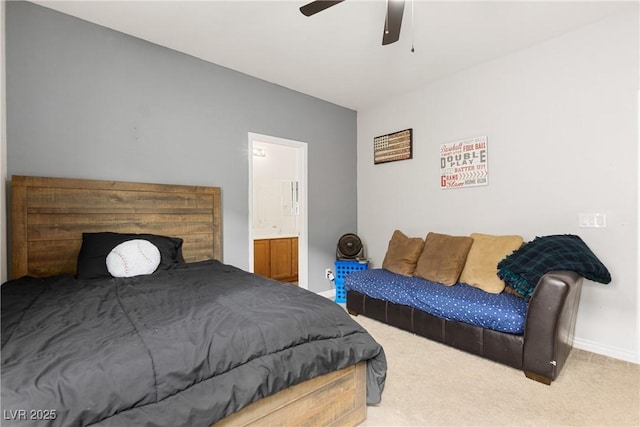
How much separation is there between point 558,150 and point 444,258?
1.33m

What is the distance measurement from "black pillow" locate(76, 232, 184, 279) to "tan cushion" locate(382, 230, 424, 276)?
216cm

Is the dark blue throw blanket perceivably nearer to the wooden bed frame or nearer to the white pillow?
the wooden bed frame

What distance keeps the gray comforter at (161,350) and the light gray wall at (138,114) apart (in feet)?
3.65

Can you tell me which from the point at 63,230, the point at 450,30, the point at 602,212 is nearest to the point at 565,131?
the point at 602,212

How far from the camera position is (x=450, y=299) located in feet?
8.36

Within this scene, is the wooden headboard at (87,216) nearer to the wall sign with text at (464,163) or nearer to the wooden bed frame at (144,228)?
the wooden bed frame at (144,228)

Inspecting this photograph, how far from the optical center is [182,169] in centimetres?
295

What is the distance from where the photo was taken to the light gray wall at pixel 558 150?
235cm

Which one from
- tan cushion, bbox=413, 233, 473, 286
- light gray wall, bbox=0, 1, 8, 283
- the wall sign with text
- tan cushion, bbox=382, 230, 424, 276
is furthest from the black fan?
light gray wall, bbox=0, 1, 8, 283

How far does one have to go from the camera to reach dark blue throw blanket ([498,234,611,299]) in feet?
7.14

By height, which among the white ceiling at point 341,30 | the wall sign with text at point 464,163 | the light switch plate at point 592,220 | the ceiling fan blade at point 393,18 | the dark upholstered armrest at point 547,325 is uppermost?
the white ceiling at point 341,30

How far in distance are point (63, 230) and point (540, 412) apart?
10.9 feet

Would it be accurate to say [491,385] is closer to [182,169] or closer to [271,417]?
[271,417]

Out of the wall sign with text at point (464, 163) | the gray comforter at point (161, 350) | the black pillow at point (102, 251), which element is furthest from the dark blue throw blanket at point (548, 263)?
the black pillow at point (102, 251)
